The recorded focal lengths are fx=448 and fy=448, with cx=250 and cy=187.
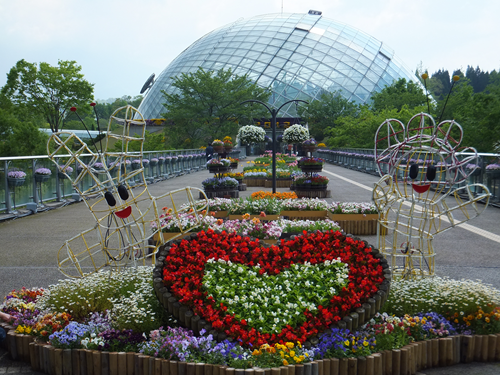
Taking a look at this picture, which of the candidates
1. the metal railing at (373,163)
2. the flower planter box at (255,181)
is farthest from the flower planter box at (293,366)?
the flower planter box at (255,181)

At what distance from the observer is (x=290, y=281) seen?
14.4 ft

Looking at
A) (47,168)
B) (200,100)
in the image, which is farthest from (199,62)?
(47,168)

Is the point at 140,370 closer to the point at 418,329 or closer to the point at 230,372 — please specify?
the point at 230,372

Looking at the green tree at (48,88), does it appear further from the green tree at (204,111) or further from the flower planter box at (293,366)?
the flower planter box at (293,366)

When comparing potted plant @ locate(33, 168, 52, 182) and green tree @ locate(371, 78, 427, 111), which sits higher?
green tree @ locate(371, 78, 427, 111)

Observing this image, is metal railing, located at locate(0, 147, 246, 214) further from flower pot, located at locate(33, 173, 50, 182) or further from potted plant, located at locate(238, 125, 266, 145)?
potted plant, located at locate(238, 125, 266, 145)

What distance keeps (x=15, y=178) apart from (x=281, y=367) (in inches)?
432

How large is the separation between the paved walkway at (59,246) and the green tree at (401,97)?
3380 centimetres

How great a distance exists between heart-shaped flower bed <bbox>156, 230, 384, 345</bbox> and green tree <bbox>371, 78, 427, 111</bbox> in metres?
40.9

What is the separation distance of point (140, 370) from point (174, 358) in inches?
11.9

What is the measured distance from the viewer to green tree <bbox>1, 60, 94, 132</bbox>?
111ft

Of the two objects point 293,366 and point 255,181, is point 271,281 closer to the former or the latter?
point 293,366

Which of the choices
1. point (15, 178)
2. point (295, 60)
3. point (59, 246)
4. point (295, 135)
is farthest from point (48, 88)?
point (295, 60)

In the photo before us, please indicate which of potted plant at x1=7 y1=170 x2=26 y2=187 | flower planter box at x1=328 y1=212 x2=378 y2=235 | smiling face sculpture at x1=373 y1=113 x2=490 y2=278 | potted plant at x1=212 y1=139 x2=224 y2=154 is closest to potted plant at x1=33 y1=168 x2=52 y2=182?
potted plant at x1=7 y1=170 x2=26 y2=187
